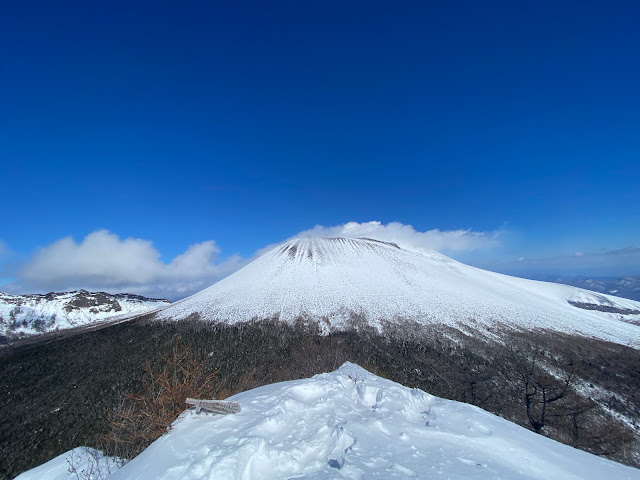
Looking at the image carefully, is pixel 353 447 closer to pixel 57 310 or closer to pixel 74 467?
pixel 74 467

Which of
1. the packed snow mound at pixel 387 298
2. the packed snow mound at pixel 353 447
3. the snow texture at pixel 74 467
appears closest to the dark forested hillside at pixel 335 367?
the packed snow mound at pixel 387 298

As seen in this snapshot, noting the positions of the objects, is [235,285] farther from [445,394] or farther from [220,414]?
[220,414]

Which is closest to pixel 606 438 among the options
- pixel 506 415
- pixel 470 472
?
pixel 506 415

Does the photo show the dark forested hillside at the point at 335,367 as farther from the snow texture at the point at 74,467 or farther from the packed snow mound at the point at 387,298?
the snow texture at the point at 74,467

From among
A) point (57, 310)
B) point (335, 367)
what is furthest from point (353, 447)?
point (57, 310)

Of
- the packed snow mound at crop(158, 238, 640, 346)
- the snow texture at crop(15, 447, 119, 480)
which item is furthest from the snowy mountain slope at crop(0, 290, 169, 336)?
the snow texture at crop(15, 447, 119, 480)

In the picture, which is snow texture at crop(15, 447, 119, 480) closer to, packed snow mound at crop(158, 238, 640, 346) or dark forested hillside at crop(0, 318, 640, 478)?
dark forested hillside at crop(0, 318, 640, 478)
